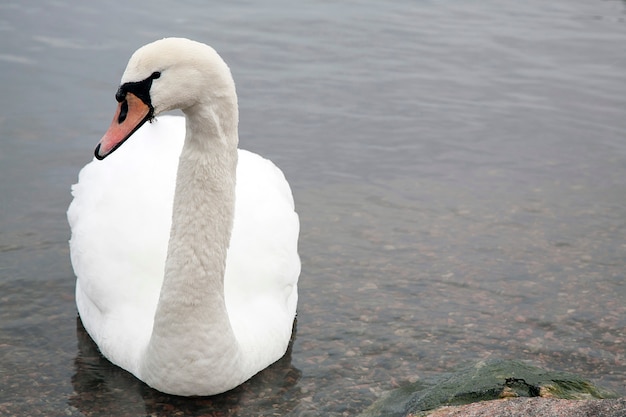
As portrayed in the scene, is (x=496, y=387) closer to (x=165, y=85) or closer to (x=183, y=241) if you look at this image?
(x=183, y=241)

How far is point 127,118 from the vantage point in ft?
14.2

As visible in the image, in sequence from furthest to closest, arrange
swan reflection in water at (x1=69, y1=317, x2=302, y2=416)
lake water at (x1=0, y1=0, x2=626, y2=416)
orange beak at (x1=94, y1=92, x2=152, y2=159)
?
lake water at (x1=0, y1=0, x2=626, y2=416) < swan reflection in water at (x1=69, y1=317, x2=302, y2=416) < orange beak at (x1=94, y1=92, x2=152, y2=159)

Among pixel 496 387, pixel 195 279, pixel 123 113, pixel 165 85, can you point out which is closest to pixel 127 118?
pixel 123 113

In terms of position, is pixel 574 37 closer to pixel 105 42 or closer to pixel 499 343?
pixel 105 42

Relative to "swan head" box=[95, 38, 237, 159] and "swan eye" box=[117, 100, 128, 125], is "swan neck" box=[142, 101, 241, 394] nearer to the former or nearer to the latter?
"swan head" box=[95, 38, 237, 159]

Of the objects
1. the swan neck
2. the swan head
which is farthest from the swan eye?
the swan neck

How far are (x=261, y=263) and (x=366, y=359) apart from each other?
33.2 inches

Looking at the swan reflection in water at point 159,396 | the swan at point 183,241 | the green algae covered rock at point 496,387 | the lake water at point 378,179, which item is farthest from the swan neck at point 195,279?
the green algae covered rock at point 496,387

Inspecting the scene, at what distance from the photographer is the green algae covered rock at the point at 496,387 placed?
169 inches

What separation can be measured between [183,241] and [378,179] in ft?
12.3

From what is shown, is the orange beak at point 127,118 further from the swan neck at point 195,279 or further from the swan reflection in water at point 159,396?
the swan reflection in water at point 159,396

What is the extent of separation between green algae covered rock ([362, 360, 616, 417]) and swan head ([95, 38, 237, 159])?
167 centimetres

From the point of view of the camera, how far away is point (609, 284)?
691cm

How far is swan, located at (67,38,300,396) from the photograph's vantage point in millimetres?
4527
